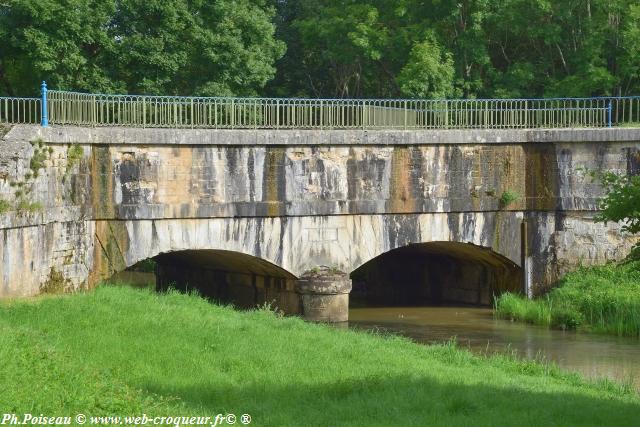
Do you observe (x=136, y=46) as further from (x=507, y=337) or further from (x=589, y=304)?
(x=589, y=304)

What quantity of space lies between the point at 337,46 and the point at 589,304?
37.6ft

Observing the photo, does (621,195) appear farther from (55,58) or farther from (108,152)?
(55,58)

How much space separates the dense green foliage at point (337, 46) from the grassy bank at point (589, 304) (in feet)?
20.5

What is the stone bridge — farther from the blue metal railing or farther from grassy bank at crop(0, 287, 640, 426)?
grassy bank at crop(0, 287, 640, 426)

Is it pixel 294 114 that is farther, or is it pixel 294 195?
pixel 294 114

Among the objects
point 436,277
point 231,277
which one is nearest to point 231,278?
point 231,277

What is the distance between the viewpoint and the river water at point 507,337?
60.0ft

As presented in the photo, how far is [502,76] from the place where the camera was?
30.0m

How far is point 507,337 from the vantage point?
2106 centimetres

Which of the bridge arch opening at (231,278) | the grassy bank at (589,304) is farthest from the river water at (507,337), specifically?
the bridge arch opening at (231,278)

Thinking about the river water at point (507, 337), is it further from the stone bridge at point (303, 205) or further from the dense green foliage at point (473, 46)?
the dense green foliage at point (473, 46)

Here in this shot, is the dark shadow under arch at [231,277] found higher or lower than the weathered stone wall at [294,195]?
lower

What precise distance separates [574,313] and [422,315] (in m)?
3.49

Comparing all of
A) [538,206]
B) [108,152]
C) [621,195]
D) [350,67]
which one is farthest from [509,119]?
[621,195]
